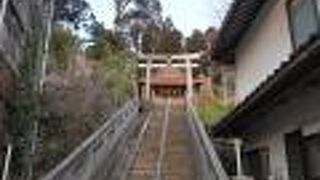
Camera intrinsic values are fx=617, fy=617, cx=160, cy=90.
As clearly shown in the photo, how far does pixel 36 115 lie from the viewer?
59.1ft

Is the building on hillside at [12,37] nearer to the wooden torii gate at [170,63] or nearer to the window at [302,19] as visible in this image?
the window at [302,19]

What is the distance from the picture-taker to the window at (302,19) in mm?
10672

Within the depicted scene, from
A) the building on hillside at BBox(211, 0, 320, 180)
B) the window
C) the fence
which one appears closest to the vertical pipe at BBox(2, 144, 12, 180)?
the fence

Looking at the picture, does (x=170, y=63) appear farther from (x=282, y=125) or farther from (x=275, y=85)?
(x=275, y=85)

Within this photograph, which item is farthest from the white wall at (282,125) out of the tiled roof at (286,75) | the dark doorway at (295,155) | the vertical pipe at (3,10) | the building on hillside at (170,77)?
the building on hillside at (170,77)

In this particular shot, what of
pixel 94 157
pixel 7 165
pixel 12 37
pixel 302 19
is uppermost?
pixel 12 37

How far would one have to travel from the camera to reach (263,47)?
14.6 meters

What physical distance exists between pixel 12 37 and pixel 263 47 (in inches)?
296

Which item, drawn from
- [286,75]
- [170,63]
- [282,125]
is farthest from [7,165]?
[170,63]

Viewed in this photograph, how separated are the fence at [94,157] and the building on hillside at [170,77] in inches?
1093

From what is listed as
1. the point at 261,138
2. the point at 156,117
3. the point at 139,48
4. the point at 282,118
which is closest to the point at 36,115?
the point at 261,138

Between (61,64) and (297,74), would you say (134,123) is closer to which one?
(61,64)

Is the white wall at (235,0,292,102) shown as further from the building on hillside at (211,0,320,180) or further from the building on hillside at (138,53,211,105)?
the building on hillside at (138,53,211,105)

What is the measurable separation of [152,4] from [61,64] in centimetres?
3348
